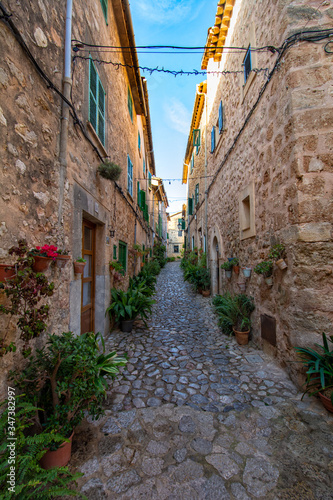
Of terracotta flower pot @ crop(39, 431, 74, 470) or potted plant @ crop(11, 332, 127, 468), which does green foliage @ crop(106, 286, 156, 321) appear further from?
terracotta flower pot @ crop(39, 431, 74, 470)

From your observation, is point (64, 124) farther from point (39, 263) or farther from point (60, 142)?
point (39, 263)

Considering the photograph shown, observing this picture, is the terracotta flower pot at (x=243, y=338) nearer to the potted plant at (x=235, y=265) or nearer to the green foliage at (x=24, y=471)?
the potted plant at (x=235, y=265)

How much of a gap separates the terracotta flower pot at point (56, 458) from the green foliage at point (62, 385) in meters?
0.10

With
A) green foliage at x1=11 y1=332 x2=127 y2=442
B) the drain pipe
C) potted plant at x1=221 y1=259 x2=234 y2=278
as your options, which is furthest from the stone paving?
potted plant at x1=221 y1=259 x2=234 y2=278

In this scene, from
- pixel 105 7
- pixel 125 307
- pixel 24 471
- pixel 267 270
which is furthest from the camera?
pixel 125 307

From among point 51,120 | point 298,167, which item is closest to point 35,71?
point 51,120

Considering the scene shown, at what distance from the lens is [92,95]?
3.76 meters

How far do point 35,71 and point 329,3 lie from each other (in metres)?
3.83

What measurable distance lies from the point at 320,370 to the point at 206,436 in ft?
4.58

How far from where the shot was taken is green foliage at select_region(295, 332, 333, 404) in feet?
7.87

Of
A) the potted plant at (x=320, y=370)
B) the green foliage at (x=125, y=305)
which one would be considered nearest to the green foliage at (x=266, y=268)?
the potted plant at (x=320, y=370)

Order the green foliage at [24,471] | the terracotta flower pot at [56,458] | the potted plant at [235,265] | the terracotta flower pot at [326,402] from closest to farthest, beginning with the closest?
the green foliage at [24,471], the terracotta flower pot at [56,458], the terracotta flower pot at [326,402], the potted plant at [235,265]

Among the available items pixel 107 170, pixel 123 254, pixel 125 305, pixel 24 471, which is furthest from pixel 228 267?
pixel 24 471

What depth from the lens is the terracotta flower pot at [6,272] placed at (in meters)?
1.54
